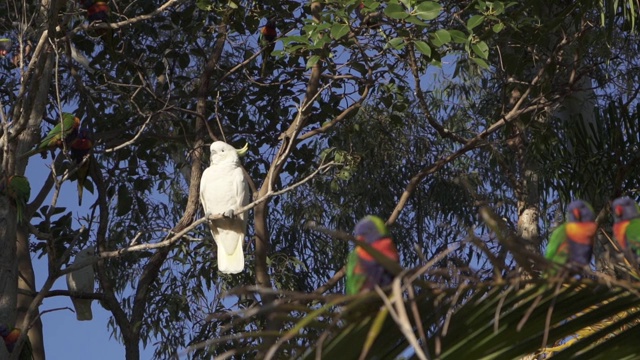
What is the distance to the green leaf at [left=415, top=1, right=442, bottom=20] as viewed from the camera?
452cm

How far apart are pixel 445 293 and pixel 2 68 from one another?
7.01m

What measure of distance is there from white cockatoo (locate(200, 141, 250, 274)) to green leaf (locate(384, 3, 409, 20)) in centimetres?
134

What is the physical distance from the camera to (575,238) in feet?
5.63

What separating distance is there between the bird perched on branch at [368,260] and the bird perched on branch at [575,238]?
11.6 inches

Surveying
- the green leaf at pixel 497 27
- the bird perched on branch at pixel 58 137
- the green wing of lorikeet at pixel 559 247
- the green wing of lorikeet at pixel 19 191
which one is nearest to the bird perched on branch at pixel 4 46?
the bird perched on branch at pixel 58 137

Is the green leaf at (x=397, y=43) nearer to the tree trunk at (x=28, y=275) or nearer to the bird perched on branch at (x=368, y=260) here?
the tree trunk at (x=28, y=275)

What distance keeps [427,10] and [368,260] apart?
309 centimetres

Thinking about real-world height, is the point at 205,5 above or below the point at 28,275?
above

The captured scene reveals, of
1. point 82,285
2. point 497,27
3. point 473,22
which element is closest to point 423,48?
point 473,22

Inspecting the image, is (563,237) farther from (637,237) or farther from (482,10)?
(482,10)

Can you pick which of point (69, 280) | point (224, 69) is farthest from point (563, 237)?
point (69, 280)

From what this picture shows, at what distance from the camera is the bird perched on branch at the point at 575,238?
1.68 meters

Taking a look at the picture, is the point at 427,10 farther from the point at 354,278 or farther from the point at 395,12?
the point at 354,278

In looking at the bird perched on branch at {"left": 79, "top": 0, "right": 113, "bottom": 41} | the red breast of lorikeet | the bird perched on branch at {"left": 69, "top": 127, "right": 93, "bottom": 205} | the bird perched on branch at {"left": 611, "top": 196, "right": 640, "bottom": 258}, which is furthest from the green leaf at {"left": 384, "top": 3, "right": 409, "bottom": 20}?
the bird perched on branch at {"left": 611, "top": 196, "right": 640, "bottom": 258}
